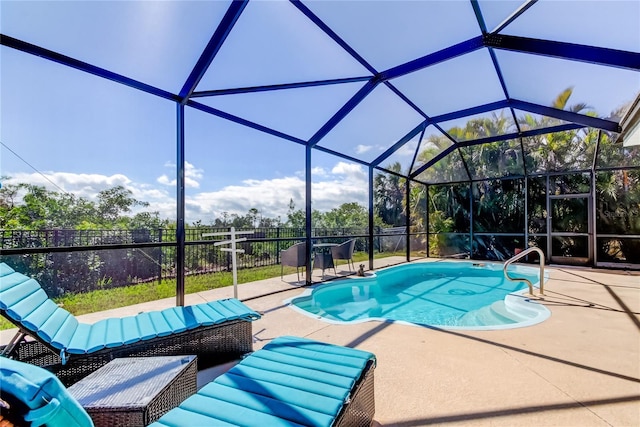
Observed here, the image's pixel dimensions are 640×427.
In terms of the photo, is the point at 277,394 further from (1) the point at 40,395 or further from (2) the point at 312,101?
(2) the point at 312,101

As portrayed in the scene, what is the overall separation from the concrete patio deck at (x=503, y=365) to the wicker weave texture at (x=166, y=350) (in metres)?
0.18

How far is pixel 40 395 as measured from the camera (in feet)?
2.64

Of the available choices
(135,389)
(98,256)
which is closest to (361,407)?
(135,389)

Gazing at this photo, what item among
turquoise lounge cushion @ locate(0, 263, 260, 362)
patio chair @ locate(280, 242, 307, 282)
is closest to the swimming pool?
patio chair @ locate(280, 242, 307, 282)

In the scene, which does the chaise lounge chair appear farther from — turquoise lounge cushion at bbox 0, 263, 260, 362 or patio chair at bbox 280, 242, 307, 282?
patio chair at bbox 280, 242, 307, 282

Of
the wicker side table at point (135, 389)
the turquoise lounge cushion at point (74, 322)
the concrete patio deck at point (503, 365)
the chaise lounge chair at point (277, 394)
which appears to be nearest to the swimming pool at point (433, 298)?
the concrete patio deck at point (503, 365)

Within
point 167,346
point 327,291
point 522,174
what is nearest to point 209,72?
point 167,346

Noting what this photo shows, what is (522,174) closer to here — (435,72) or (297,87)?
(435,72)

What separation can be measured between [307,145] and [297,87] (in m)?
1.65

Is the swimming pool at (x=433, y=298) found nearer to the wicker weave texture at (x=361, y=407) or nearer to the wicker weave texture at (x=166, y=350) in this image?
the wicker weave texture at (x=166, y=350)

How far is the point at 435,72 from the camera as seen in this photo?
4977mm

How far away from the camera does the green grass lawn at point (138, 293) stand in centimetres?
427

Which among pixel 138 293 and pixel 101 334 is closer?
pixel 101 334

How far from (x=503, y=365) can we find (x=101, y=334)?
3.42 metres
